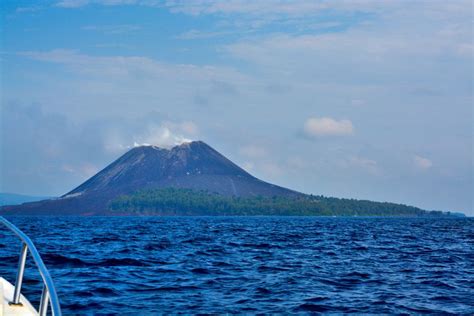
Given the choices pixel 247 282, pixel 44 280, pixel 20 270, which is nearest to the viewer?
pixel 44 280

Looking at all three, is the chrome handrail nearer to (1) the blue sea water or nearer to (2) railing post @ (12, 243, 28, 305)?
(2) railing post @ (12, 243, 28, 305)

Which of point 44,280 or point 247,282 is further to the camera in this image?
point 247,282

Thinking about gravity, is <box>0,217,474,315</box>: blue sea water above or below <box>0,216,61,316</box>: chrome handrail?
below

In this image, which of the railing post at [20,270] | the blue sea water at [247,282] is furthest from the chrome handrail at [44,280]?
the blue sea water at [247,282]

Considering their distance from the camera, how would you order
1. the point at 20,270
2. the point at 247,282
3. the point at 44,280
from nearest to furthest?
the point at 44,280
the point at 20,270
the point at 247,282

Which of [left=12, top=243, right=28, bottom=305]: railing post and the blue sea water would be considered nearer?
[left=12, top=243, right=28, bottom=305]: railing post

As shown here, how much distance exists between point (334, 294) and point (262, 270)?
5556 millimetres

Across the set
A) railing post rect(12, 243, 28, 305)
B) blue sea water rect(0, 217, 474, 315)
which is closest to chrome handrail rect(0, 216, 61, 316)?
railing post rect(12, 243, 28, 305)

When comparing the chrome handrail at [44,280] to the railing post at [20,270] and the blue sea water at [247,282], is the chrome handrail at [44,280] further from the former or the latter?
the blue sea water at [247,282]

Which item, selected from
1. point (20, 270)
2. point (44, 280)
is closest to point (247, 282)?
point (20, 270)

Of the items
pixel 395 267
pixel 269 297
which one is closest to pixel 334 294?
pixel 269 297

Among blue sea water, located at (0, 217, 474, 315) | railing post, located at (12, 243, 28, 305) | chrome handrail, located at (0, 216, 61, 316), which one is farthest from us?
blue sea water, located at (0, 217, 474, 315)

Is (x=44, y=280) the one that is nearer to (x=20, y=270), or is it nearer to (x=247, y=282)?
(x=20, y=270)

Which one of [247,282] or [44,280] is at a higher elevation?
[44,280]
